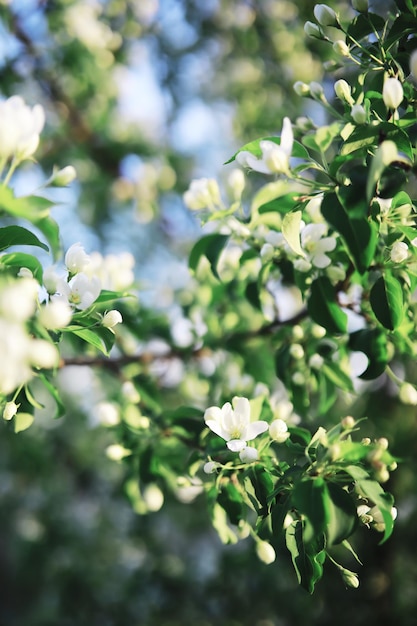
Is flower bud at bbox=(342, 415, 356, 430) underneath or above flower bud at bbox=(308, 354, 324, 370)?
above

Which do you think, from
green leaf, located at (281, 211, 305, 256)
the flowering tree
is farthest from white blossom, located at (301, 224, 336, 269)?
green leaf, located at (281, 211, 305, 256)

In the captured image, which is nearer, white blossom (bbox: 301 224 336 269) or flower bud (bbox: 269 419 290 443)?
flower bud (bbox: 269 419 290 443)

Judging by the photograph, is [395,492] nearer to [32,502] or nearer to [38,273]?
[38,273]

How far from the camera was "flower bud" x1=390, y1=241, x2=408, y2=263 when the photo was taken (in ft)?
3.02

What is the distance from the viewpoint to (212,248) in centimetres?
116

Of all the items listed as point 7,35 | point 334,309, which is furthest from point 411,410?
point 7,35

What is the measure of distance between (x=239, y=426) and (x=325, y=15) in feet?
2.55

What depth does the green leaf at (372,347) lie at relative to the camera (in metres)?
1.05

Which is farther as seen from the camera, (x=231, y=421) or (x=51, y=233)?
(x=231, y=421)

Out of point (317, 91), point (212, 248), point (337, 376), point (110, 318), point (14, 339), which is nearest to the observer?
point (14, 339)

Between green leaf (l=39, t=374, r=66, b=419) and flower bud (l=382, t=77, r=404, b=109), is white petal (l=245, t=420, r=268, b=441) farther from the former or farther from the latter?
flower bud (l=382, t=77, r=404, b=109)

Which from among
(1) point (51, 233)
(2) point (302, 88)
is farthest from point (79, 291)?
(2) point (302, 88)

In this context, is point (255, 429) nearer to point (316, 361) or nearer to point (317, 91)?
point (316, 361)

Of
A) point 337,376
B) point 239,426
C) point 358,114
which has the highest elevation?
point 358,114
